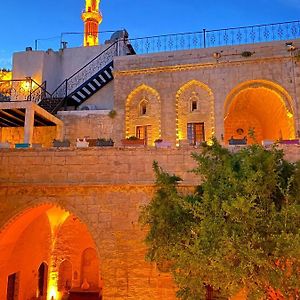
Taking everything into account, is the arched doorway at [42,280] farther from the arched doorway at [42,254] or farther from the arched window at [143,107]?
the arched window at [143,107]

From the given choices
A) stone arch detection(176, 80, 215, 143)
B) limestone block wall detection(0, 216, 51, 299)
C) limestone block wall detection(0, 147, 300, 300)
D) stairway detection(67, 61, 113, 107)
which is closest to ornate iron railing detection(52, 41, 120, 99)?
stairway detection(67, 61, 113, 107)

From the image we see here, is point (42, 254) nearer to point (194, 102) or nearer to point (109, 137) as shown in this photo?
point (109, 137)

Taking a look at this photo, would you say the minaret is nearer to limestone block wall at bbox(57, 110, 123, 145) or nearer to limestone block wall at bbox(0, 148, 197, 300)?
limestone block wall at bbox(57, 110, 123, 145)

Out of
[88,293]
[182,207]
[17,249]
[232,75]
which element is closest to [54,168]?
[17,249]

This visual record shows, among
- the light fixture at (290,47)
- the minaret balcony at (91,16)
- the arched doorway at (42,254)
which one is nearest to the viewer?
the arched doorway at (42,254)

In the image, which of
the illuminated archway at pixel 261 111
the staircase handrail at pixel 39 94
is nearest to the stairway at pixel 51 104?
the staircase handrail at pixel 39 94

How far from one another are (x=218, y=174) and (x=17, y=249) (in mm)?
9154

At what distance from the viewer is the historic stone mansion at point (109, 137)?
37.7ft

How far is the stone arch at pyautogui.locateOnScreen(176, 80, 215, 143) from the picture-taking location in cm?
1823

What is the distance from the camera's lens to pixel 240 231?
23.7 feet

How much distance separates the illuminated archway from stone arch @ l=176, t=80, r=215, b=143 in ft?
2.87

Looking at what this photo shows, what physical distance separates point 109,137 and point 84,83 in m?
3.50

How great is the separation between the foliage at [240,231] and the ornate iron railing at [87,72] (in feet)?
45.8

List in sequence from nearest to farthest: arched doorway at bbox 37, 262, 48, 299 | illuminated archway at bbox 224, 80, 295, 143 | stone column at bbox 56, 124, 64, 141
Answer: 1. arched doorway at bbox 37, 262, 48, 299
2. illuminated archway at bbox 224, 80, 295, 143
3. stone column at bbox 56, 124, 64, 141
